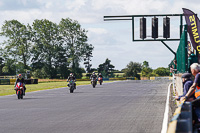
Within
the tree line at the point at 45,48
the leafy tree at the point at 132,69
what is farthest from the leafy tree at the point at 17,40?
the leafy tree at the point at 132,69

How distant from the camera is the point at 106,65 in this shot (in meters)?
197

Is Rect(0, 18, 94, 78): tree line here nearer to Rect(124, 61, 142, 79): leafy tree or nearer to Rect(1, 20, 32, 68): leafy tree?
Rect(1, 20, 32, 68): leafy tree

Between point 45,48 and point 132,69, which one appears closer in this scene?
point 45,48

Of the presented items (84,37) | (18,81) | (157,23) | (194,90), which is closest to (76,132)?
(194,90)

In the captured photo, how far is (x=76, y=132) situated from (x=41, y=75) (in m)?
88.1

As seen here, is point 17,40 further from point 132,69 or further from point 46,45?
point 132,69

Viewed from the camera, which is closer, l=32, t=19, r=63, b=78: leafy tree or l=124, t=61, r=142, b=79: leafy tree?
l=32, t=19, r=63, b=78: leafy tree

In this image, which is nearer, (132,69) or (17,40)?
(17,40)

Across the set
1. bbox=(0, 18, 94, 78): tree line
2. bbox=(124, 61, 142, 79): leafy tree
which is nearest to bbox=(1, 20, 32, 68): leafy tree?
bbox=(0, 18, 94, 78): tree line

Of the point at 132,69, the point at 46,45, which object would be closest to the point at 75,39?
the point at 46,45

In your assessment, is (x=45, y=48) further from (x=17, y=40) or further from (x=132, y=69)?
(x=132, y=69)

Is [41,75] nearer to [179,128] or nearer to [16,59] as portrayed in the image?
[16,59]

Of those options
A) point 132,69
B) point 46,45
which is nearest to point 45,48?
point 46,45

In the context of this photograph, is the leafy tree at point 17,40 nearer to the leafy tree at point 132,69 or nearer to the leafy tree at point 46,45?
the leafy tree at point 46,45
